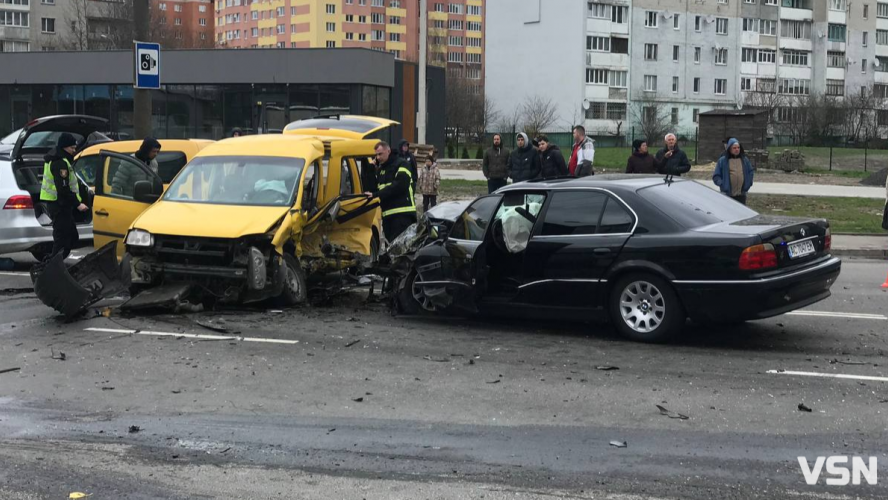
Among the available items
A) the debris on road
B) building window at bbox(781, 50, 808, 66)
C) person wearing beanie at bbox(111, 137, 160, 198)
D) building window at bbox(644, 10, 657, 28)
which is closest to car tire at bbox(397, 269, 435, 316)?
the debris on road

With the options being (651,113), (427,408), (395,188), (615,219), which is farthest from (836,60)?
(427,408)

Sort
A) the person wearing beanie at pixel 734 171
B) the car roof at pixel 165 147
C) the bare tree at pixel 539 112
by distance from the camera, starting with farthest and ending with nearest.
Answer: the bare tree at pixel 539 112 < the person wearing beanie at pixel 734 171 < the car roof at pixel 165 147

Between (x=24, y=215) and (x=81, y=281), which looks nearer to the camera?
(x=81, y=281)

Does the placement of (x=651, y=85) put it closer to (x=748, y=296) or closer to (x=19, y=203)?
(x=19, y=203)

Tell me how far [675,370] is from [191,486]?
4022 mm

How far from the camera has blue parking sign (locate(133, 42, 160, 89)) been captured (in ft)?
52.6

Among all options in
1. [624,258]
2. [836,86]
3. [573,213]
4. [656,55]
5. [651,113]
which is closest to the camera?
[624,258]

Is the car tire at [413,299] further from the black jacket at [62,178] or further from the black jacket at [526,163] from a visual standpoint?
the black jacket at [526,163]

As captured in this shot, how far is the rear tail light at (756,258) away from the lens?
826cm

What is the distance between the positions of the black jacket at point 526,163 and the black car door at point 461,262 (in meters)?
6.96

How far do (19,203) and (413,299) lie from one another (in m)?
6.63

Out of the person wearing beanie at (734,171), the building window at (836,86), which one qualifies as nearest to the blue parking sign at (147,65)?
the person wearing beanie at (734,171)

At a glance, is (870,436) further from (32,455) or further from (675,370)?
(32,455)

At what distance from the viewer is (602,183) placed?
9.37m
